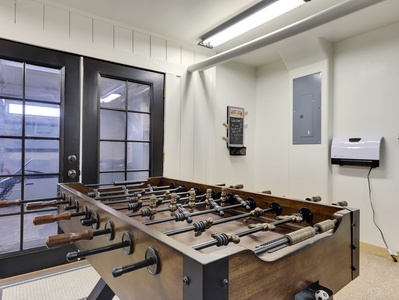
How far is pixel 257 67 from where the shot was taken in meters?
3.97

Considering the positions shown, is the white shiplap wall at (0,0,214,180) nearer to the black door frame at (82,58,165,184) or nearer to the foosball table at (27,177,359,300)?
the black door frame at (82,58,165,184)

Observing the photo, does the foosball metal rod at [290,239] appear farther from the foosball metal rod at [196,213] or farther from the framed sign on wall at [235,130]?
the framed sign on wall at [235,130]

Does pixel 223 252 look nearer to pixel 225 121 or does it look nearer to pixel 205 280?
pixel 205 280

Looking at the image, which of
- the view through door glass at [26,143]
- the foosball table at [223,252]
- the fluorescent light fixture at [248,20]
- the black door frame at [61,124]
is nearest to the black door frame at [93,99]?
the black door frame at [61,124]

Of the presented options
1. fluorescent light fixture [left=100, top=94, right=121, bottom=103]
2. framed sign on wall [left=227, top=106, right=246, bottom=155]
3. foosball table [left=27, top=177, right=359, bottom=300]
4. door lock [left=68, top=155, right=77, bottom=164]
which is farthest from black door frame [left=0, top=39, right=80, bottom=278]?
framed sign on wall [left=227, top=106, right=246, bottom=155]

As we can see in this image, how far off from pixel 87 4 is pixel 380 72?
10.2 ft

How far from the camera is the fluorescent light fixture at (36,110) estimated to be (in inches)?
87.0

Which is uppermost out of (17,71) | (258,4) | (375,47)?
(258,4)

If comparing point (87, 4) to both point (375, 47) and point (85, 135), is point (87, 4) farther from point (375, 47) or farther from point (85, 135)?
point (375, 47)

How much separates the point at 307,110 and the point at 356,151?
780 millimetres

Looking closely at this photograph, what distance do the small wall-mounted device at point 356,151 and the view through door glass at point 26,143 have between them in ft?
9.98

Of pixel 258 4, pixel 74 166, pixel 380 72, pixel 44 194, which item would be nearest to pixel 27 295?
pixel 44 194

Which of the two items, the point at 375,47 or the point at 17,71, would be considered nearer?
the point at 17,71

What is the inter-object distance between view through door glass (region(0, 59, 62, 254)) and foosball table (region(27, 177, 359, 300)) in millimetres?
1114
